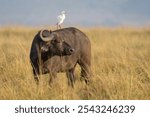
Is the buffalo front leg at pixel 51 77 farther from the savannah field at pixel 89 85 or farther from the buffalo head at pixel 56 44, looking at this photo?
the buffalo head at pixel 56 44

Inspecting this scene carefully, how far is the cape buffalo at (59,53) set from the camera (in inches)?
436

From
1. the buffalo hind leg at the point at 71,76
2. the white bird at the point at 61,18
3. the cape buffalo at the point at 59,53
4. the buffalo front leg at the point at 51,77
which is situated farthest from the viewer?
the white bird at the point at 61,18

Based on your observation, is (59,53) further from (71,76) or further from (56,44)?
(71,76)

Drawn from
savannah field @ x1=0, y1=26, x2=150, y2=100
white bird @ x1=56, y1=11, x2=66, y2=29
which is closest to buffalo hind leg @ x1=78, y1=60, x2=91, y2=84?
savannah field @ x1=0, y1=26, x2=150, y2=100

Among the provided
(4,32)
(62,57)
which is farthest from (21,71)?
(4,32)

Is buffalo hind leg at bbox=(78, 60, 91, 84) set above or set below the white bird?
below

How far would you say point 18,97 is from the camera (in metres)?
9.08

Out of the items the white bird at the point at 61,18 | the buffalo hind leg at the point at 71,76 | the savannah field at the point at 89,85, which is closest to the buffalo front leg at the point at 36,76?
the savannah field at the point at 89,85

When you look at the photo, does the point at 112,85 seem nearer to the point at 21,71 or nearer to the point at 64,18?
the point at 21,71

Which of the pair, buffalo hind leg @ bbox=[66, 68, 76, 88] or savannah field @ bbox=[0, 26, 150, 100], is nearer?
savannah field @ bbox=[0, 26, 150, 100]

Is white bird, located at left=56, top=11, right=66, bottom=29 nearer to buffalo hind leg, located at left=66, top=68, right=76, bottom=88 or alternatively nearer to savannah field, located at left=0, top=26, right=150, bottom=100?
savannah field, located at left=0, top=26, right=150, bottom=100

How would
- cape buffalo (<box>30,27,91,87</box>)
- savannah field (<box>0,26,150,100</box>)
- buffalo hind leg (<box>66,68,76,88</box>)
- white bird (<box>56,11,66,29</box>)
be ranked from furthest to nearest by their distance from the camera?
white bird (<box>56,11,66,29</box>) → buffalo hind leg (<box>66,68,76,88</box>) → cape buffalo (<box>30,27,91,87</box>) → savannah field (<box>0,26,150,100</box>)

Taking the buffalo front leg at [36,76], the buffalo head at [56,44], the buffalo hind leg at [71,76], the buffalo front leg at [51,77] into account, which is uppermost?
the buffalo head at [56,44]

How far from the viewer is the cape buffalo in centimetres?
1107
